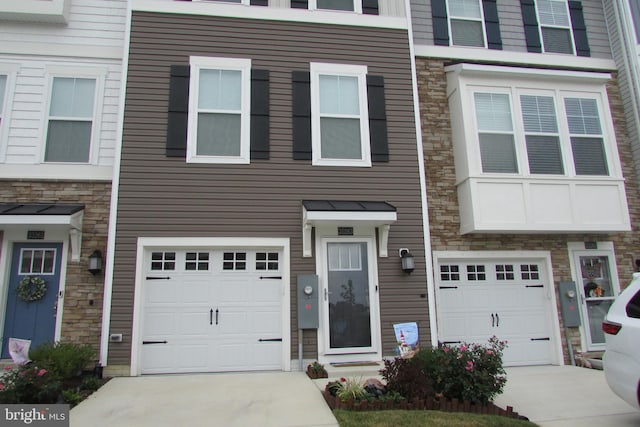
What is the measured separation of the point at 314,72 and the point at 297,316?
457cm

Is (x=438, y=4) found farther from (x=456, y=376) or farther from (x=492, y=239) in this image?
(x=456, y=376)

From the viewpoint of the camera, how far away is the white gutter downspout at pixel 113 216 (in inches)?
270

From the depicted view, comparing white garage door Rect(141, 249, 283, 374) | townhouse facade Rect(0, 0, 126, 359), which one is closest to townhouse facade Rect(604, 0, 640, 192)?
white garage door Rect(141, 249, 283, 374)

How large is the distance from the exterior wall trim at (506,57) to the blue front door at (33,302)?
811cm

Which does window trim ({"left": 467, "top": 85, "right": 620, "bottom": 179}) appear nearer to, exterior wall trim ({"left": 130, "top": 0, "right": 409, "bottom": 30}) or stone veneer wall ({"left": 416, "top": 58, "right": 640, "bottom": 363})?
stone veneer wall ({"left": 416, "top": 58, "right": 640, "bottom": 363})

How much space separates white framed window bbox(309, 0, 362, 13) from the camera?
8.70m

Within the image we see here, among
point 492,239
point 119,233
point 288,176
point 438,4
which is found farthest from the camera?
point 438,4

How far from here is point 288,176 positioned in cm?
777

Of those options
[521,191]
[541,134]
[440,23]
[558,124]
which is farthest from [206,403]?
[440,23]

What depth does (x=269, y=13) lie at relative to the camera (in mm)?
8281

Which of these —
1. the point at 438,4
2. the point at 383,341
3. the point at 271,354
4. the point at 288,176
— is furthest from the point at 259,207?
the point at 438,4

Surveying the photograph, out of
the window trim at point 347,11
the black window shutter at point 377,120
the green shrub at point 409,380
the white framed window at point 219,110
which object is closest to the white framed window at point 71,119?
the white framed window at point 219,110

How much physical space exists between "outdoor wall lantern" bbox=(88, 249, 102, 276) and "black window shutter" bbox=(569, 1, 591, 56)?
10.9m

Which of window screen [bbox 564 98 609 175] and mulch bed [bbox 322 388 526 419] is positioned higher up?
window screen [bbox 564 98 609 175]
